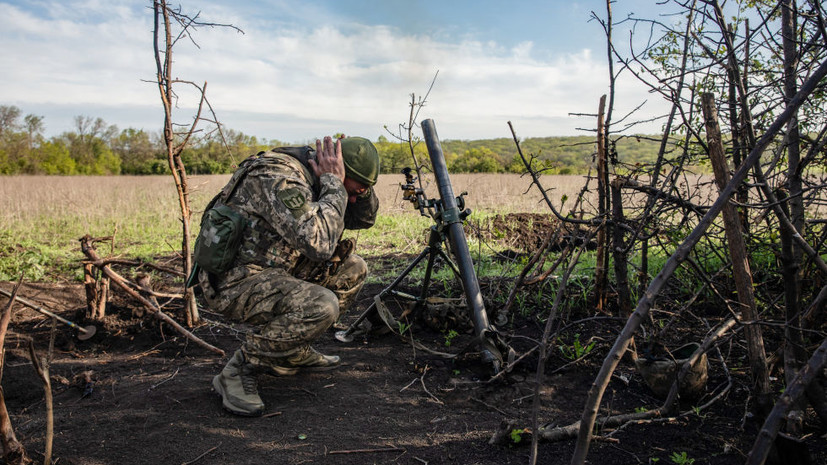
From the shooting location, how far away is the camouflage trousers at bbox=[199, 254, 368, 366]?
292cm

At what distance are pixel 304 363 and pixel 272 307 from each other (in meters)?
0.51

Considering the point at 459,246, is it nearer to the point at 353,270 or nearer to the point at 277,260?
the point at 353,270

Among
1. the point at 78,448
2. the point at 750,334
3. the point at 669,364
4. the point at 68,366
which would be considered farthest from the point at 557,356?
the point at 68,366

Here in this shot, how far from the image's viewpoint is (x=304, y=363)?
3.25m

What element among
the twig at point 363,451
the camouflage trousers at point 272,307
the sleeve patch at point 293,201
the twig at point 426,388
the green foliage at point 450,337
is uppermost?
the sleeve patch at point 293,201

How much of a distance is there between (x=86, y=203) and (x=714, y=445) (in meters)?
13.9

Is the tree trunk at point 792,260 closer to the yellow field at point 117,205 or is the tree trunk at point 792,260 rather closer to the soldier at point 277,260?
the soldier at point 277,260

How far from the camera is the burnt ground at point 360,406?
7.64ft

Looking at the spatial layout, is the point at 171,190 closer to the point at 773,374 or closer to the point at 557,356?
the point at 557,356

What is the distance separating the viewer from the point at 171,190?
16.9 metres

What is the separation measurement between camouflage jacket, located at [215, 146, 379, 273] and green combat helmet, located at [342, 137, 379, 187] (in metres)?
0.20

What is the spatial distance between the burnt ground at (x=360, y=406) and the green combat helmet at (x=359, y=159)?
1.21 meters

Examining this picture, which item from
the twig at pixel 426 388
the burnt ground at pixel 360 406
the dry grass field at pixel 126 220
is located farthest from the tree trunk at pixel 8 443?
the dry grass field at pixel 126 220

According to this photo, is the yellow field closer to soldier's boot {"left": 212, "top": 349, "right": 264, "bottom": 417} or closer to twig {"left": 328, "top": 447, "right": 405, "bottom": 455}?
soldier's boot {"left": 212, "top": 349, "right": 264, "bottom": 417}
